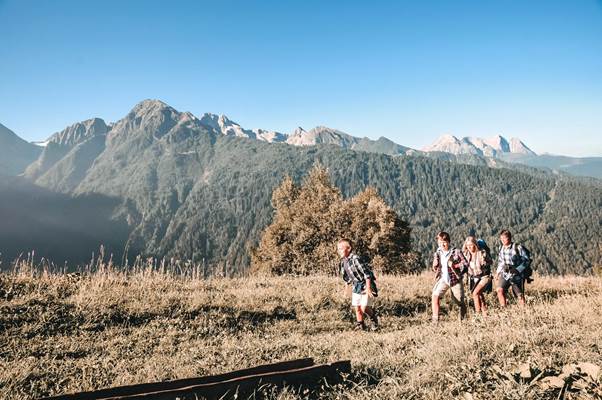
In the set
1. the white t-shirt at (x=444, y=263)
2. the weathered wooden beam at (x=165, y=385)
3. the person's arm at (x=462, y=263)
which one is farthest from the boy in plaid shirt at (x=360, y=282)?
the weathered wooden beam at (x=165, y=385)

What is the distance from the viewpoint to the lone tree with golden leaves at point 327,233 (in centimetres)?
3712

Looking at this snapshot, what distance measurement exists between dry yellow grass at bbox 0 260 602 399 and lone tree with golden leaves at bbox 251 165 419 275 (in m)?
23.0

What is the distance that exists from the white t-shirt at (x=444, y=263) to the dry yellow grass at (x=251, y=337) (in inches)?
50.1

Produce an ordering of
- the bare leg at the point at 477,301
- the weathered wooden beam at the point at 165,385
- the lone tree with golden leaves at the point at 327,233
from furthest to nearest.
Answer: the lone tree with golden leaves at the point at 327,233 < the bare leg at the point at 477,301 < the weathered wooden beam at the point at 165,385

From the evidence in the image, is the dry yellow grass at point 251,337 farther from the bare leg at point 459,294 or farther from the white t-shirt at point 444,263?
the white t-shirt at point 444,263

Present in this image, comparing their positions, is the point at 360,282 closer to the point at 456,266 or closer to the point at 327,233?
the point at 456,266

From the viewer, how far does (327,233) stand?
37.8 metres

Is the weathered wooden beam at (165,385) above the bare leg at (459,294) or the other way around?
above

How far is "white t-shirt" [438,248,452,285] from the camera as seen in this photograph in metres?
11.0

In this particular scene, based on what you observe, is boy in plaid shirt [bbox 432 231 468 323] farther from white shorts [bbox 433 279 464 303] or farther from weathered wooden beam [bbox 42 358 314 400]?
weathered wooden beam [bbox 42 358 314 400]

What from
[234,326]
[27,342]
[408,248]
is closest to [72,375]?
[27,342]

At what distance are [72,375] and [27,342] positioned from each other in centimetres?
260

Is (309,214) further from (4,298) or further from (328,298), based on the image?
(4,298)

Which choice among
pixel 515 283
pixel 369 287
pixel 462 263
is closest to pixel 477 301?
pixel 462 263
